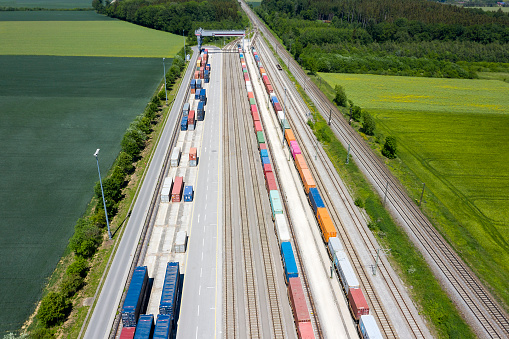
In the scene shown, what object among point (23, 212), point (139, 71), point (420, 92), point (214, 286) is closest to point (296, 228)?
point (214, 286)

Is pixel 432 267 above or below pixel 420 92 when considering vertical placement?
below

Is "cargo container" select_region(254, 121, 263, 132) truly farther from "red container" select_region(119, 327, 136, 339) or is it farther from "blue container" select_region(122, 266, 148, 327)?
"red container" select_region(119, 327, 136, 339)

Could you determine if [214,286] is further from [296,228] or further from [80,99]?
[80,99]

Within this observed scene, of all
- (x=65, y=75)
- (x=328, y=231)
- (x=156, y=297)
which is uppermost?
(x=65, y=75)

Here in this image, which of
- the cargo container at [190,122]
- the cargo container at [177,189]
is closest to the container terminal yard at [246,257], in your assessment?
the cargo container at [177,189]

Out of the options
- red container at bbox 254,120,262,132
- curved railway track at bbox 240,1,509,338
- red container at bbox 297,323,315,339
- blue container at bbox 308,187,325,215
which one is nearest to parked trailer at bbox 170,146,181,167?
red container at bbox 254,120,262,132

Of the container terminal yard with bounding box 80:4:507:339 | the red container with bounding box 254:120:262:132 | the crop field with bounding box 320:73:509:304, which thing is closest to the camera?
the container terminal yard with bounding box 80:4:507:339

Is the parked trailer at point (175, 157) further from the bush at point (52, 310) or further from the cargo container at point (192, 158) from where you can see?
the bush at point (52, 310)
